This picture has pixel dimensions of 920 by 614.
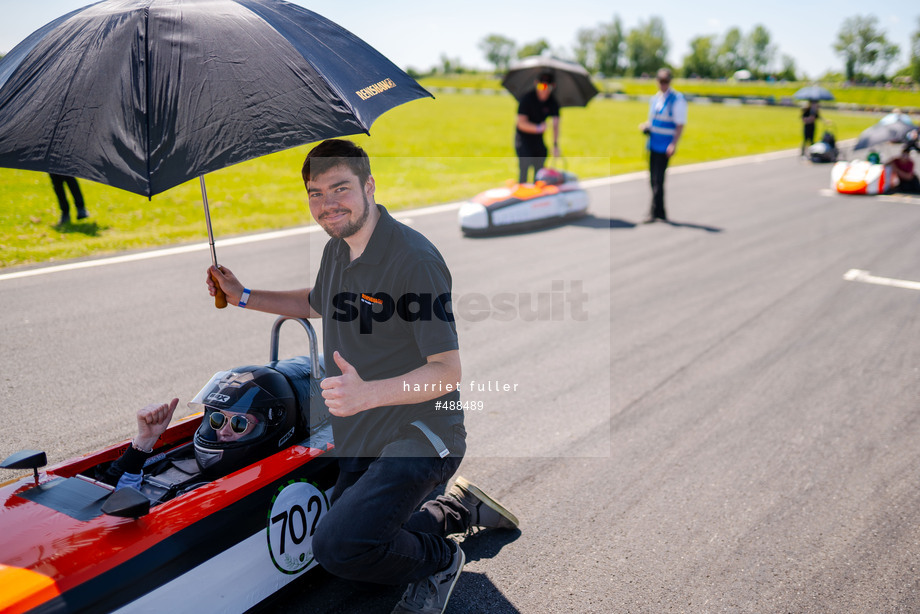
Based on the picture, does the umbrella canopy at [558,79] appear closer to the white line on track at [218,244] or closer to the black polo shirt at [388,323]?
the white line on track at [218,244]

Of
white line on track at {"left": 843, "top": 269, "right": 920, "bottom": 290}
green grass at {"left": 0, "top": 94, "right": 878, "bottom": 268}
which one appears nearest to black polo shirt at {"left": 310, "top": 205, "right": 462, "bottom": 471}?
green grass at {"left": 0, "top": 94, "right": 878, "bottom": 268}

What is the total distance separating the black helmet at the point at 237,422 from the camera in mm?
2684

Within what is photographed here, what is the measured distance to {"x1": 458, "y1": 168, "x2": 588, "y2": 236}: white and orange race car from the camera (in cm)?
931

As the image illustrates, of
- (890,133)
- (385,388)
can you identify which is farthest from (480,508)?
(890,133)

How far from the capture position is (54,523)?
2.27 metres

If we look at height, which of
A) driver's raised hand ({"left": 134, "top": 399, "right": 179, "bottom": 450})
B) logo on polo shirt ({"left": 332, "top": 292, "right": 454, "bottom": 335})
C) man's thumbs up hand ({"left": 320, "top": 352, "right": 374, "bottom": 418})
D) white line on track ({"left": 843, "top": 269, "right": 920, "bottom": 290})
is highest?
logo on polo shirt ({"left": 332, "top": 292, "right": 454, "bottom": 335})

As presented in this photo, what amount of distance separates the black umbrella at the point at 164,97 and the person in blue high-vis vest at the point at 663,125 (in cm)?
802

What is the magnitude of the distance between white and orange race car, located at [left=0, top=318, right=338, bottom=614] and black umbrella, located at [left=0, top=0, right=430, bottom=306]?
1.06 metres

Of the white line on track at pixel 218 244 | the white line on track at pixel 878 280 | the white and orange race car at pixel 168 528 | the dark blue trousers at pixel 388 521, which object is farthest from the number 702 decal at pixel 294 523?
the white line on track at pixel 878 280

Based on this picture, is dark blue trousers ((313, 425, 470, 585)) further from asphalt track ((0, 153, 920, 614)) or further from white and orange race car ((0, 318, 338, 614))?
asphalt track ((0, 153, 920, 614))

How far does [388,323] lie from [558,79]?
31.5ft

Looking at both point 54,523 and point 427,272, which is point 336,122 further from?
point 54,523

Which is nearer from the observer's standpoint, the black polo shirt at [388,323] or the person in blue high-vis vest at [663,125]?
the black polo shirt at [388,323]

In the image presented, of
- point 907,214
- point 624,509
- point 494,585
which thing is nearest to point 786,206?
point 907,214
